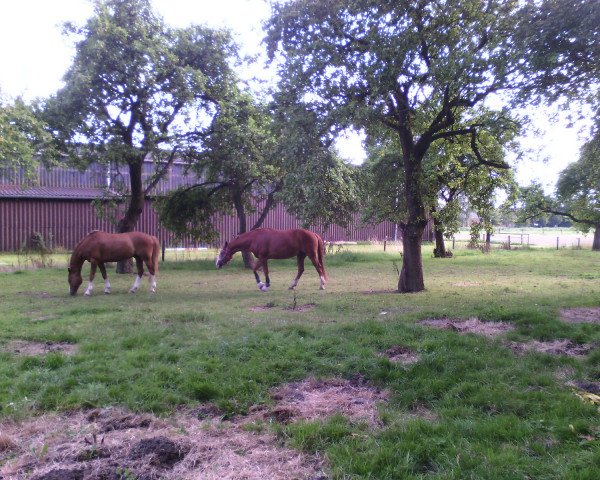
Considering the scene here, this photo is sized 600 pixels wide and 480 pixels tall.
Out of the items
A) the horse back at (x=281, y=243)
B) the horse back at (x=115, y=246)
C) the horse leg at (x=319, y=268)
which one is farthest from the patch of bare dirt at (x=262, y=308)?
the horse back at (x=115, y=246)

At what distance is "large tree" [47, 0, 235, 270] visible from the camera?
15.2 meters

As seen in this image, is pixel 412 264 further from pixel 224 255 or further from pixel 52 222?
pixel 52 222

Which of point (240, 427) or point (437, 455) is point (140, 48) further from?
point (437, 455)

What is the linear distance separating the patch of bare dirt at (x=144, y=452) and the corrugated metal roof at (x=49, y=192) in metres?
26.9

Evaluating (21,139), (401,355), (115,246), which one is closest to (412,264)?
(401,355)

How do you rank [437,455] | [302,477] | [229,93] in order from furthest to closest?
[229,93] → [437,455] → [302,477]

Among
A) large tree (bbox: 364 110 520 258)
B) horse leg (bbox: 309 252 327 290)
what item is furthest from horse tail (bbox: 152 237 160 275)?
large tree (bbox: 364 110 520 258)

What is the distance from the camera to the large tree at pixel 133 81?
15.2 meters

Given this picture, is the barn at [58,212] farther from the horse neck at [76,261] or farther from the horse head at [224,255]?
the horse neck at [76,261]

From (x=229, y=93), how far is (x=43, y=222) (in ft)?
63.4

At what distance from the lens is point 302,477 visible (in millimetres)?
3568

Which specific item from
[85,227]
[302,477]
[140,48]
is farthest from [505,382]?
[85,227]

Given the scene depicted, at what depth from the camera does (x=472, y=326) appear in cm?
762

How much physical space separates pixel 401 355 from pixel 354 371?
80 centimetres
